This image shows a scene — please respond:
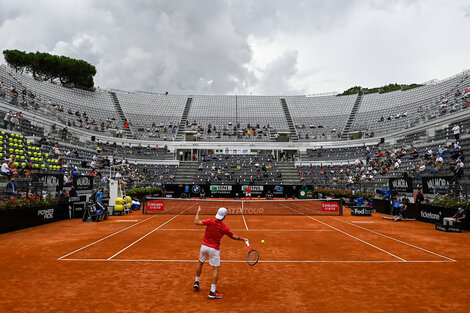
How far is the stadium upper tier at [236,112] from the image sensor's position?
4706 cm

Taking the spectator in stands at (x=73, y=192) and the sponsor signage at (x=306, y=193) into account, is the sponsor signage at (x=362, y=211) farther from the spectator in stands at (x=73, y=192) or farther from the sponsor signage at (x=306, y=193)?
the spectator in stands at (x=73, y=192)

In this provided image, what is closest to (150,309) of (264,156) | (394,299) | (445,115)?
(394,299)

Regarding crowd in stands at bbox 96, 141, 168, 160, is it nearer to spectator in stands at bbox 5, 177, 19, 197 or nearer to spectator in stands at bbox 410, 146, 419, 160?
spectator in stands at bbox 5, 177, 19, 197

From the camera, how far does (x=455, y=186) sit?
1806 centimetres

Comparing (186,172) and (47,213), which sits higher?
(186,172)

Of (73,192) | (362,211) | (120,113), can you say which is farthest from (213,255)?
(120,113)

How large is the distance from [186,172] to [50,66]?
4409 cm

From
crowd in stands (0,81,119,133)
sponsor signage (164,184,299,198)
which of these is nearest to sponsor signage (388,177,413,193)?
sponsor signage (164,184,299,198)

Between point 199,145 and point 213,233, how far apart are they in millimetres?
47396

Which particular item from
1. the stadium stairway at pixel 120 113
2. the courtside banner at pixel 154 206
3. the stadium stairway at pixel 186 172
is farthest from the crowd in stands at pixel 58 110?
the courtside banner at pixel 154 206

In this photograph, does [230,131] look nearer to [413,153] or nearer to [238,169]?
[238,169]

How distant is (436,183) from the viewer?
19.1 metres

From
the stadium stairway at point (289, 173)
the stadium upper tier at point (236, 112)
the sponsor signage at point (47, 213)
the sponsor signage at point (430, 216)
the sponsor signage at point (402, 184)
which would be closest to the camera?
the sponsor signage at point (47, 213)

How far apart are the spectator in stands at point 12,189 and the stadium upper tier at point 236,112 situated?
91.1ft
